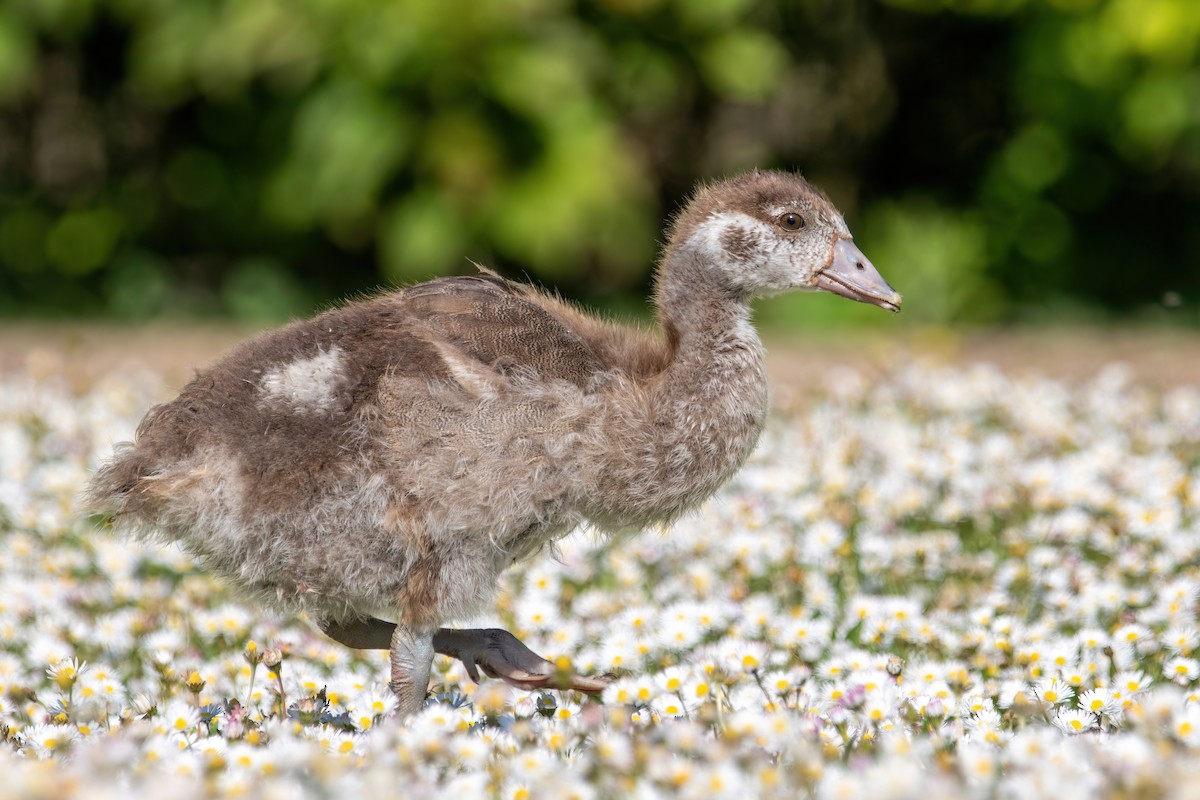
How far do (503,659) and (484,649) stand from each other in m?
0.07

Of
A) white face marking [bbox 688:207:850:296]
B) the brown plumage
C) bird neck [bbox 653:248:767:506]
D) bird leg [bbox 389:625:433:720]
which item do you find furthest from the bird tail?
white face marking [bbox 688:207:850:296]

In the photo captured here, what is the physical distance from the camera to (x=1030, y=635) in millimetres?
4664

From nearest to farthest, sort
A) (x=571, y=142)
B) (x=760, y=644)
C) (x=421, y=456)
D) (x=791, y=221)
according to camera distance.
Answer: (x=421, y=456) < (x=760, y=644) < (x=791, y=221) < (x=571, y=142)

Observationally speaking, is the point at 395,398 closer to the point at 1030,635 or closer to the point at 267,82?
the point at 1030,635

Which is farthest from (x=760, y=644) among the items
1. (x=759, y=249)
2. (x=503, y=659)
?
(x=759, y=249)

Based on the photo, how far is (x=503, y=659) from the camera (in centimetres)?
436

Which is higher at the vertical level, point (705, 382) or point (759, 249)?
point (759, 249)

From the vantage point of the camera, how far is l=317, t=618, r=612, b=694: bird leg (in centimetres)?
428

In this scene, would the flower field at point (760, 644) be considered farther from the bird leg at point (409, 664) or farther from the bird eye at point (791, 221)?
the bird eye at point (791, 221)

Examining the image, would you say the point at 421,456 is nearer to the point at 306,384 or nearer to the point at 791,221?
the point at 306,384

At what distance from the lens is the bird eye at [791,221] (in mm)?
4684

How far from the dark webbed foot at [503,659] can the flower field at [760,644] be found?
0.21 ft

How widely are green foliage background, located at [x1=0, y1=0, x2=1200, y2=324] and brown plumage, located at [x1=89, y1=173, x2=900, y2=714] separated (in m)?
6.76

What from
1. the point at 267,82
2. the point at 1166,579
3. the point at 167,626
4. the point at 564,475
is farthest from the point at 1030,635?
the point at 267,82
